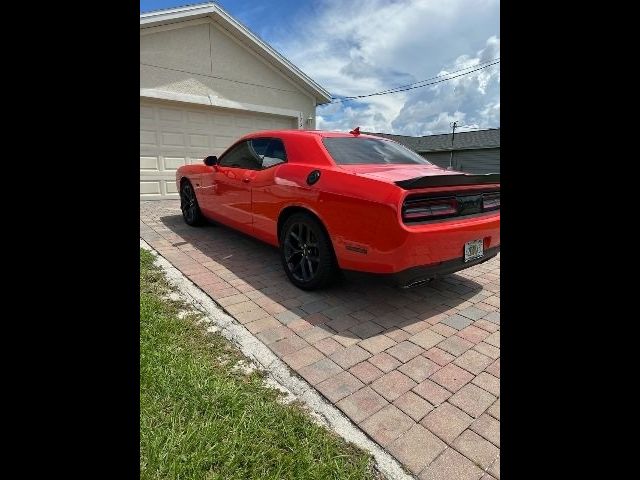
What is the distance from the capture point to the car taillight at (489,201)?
3133 millimetres

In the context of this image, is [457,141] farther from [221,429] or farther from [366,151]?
[221,429]

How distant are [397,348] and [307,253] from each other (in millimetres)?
1216

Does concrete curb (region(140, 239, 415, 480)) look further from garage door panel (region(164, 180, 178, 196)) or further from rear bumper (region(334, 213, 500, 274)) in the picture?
garage door panel (region(164, 180, 178, 196))

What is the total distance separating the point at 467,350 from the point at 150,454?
1.99 metres

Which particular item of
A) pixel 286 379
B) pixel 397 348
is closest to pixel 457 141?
pixel 397 348

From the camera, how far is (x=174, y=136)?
842 cm

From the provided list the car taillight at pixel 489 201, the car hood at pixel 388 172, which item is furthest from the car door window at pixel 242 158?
the car taillight at pixel 489 201

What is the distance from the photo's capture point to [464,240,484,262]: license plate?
292 cm

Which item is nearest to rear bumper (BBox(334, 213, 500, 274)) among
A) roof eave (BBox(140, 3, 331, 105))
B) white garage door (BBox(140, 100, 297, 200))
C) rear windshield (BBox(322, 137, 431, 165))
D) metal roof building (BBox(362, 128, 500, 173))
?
rear windshield (BBox(322, 137, 431, 165))

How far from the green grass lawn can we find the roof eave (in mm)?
6740

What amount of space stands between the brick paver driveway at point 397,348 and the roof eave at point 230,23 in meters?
5.98
